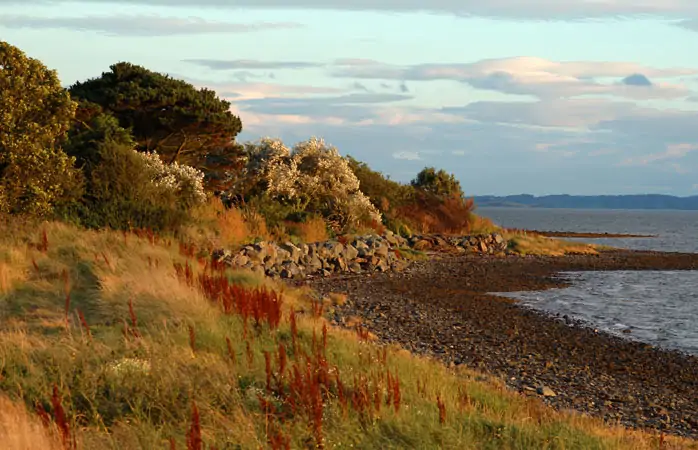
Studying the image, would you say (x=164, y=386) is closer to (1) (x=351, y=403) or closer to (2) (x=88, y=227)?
(1) (x=351, y=403)

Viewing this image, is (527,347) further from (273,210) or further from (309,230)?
(273,210)

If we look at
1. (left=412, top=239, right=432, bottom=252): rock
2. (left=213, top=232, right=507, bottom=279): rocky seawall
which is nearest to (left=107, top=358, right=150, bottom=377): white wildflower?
(left=213, top=232, right=507, bottom=279): rocky seawall

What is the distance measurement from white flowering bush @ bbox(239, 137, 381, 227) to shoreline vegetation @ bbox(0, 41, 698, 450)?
0.10 m

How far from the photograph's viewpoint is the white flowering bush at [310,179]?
98.5 ft

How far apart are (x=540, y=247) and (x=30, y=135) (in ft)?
98.2

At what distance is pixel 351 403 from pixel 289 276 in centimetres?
1640

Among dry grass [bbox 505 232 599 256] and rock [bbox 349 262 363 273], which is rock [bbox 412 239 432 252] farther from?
rock [bbox 349 262 363 273]

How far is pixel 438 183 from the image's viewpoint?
148ft

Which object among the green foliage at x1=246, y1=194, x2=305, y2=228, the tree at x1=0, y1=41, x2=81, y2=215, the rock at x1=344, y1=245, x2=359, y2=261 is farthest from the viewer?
the green foliage at x1=246, y1=194, x2=305, y2=228

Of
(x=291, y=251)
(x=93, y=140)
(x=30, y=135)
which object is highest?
(x=93, y=140)

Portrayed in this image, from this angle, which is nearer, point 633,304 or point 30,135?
point 30,135

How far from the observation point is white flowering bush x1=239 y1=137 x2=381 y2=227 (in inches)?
1182

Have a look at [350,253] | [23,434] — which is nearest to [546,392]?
[23,434]

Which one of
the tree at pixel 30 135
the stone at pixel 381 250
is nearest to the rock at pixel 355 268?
the stone at pixel 381 250
